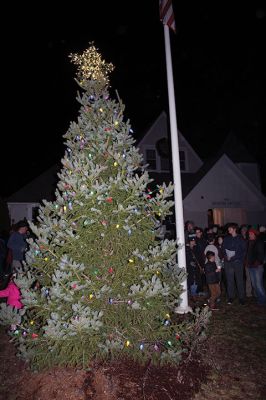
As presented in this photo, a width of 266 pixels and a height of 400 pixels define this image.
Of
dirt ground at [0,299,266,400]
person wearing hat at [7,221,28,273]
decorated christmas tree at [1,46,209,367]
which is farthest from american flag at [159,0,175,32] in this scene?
dirt ground at [0,299,266,400]

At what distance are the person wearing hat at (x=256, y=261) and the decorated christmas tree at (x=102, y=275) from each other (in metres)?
4.50

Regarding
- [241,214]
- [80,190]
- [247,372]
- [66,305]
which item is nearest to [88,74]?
[80,190]

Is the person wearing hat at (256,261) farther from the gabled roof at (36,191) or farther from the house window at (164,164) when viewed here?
the gabled roof at (36,191)

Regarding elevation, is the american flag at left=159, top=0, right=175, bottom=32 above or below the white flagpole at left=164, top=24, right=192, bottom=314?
above

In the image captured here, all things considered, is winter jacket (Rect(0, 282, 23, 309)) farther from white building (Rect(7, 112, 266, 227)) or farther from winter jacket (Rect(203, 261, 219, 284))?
white building (Rect(7, 112, 266, 227))

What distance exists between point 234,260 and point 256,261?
1.83 feet

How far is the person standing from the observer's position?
935 centimetres

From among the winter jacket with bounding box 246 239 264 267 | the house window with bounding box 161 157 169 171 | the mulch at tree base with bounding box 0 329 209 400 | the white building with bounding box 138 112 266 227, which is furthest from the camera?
the house window with bounding box 161 157 169 171

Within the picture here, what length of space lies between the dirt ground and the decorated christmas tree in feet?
0.62

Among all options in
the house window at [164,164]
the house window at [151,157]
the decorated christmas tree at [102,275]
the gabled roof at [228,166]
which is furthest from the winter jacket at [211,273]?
the house window at [164,164]

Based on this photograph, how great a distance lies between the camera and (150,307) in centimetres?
477

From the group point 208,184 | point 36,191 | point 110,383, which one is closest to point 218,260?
point 110,383

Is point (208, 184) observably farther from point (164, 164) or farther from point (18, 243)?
point (18, 243)

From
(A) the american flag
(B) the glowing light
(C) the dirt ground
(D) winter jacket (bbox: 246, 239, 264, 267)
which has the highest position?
(A) the american flag
